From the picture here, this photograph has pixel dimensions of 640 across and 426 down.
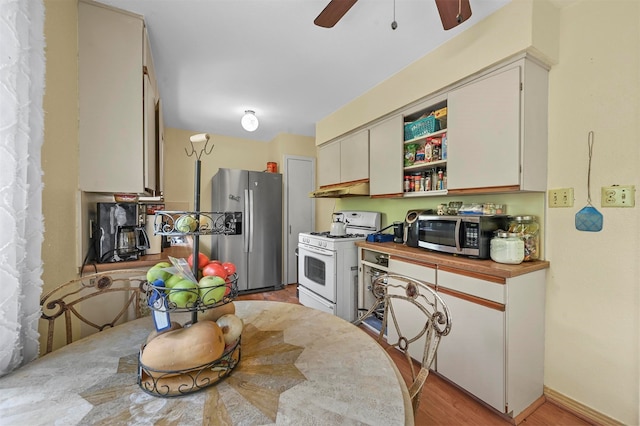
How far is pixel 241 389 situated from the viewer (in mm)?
644

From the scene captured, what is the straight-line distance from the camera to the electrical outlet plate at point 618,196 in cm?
137

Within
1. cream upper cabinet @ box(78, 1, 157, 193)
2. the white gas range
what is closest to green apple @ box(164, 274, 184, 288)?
cream upper cabinet @ box(78, 1, 157, 193)

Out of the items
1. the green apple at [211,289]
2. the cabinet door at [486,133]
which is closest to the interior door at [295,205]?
the cabinet door at [486,133]

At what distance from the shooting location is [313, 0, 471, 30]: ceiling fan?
1.23m

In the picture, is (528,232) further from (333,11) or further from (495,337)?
(333,11)

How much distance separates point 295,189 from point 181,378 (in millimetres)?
3593

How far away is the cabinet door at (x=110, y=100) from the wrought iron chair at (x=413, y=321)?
5.29 feet

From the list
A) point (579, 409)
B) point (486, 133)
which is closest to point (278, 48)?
point (486, 133)

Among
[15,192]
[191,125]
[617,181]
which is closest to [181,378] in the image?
[15,192]

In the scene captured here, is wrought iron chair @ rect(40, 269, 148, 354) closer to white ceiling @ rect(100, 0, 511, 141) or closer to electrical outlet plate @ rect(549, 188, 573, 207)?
white ceiling @ rect(100, 0, 511, 141)

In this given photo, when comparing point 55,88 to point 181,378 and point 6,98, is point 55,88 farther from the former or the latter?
point 181,378

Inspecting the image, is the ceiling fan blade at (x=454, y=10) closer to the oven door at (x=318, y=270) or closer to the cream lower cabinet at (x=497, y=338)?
the cream lower cabinet at (x=497, y=338)

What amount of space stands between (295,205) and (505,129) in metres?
2.96

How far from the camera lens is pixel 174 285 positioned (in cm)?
64
